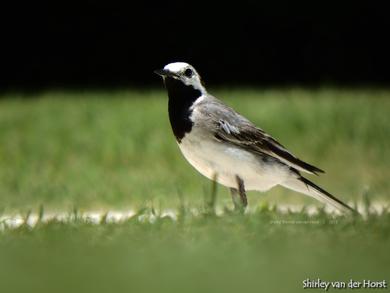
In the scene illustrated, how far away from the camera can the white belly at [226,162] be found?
5480 mm

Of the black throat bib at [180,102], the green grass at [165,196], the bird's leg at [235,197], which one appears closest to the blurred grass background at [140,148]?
the green grass at [165,196]

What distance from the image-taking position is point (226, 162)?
5516mm

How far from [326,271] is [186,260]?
78cm

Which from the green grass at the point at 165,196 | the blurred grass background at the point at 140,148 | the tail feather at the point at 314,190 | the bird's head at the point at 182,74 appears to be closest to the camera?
the green grass at the point at 165,196

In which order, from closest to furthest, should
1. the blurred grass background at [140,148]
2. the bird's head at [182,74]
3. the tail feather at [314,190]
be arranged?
1. the bird's head at [182,74]
2. the tail feather at [314,190]
3. the blurred grass background at [140,148]

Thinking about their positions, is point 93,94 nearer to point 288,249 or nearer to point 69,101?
point 69,101

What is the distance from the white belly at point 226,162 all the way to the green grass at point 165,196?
0.28 metres

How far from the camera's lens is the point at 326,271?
13.9 ft

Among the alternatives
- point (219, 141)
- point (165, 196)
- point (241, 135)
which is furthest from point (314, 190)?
point (165, 196)

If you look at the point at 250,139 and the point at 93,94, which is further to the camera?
the point at 93,94

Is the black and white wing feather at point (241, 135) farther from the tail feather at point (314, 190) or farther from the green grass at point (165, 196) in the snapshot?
the green grass at point (165, 196)

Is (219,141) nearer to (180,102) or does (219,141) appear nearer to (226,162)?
(226,162)

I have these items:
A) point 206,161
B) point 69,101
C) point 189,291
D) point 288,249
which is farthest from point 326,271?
point 69,101

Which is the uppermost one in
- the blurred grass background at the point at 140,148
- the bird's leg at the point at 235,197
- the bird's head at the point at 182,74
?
the bird's head at the point at 182,74
